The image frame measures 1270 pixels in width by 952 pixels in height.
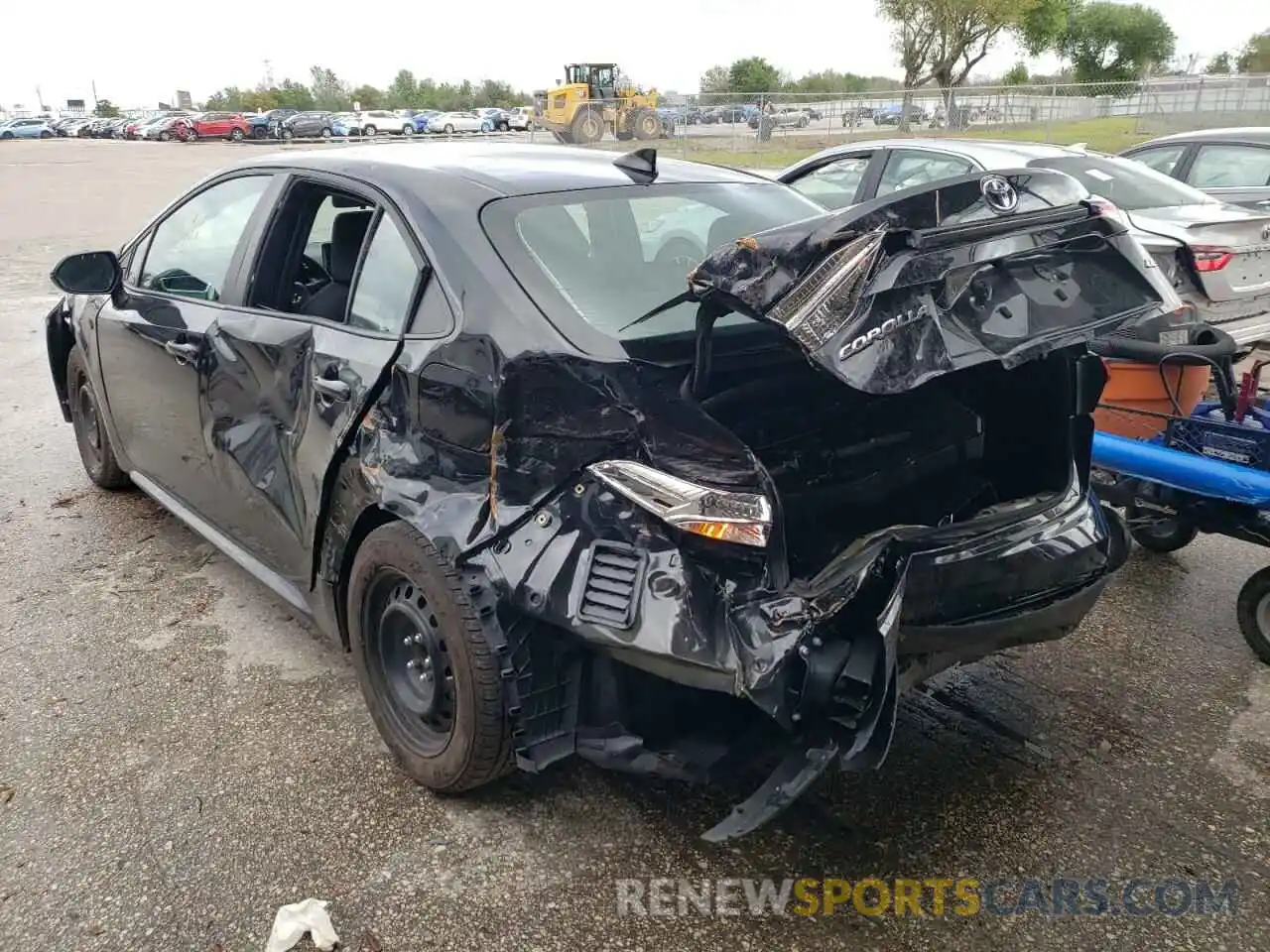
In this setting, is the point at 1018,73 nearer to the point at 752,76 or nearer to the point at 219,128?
the point at 752,76

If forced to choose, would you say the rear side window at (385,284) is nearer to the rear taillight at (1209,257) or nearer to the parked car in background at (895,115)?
the rear taillight at (1209,257)

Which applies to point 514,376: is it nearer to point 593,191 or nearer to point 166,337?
point 593,191

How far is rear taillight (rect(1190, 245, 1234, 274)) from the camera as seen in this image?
6.37 metres

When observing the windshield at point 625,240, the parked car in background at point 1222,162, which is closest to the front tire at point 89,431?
the windshield at point 625,240

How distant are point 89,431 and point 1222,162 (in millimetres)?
9050

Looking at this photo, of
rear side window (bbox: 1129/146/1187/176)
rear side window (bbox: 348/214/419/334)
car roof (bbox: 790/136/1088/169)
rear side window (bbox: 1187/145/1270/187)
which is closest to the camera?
rear side window (bbox: 348/214/419/334)

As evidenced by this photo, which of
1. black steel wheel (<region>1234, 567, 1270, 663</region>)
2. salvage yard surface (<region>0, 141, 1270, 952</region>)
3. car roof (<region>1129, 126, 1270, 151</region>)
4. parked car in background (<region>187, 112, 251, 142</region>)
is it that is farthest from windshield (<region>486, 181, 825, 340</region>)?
parked car in background (<region>187, 112, 251, 142</region>)

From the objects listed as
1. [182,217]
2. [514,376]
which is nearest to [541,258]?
[514,376]

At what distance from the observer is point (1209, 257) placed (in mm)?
6387

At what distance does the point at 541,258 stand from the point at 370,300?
1.94ft

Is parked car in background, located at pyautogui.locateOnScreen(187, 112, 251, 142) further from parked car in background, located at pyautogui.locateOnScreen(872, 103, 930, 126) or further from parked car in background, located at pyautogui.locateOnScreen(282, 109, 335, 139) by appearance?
parked car in background, located at pyautogui.locateOnScreen(872, 103, 930, 126)

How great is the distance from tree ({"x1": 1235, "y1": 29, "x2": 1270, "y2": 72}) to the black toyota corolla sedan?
51.7m

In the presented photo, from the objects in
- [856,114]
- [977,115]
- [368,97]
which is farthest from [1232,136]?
[368,97]

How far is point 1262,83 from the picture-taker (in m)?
23.8
